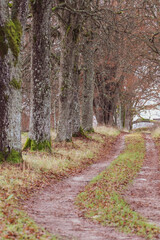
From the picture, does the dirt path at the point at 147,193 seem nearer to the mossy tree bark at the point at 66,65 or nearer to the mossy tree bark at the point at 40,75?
the mossy tree bark at the point at 40,75

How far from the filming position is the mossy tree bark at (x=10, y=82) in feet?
27.3

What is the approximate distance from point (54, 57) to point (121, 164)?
819cm

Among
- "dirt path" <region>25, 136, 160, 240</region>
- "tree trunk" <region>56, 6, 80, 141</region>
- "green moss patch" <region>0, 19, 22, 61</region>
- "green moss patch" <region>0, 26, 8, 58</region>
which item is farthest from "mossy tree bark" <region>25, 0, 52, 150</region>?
"green moss patch" <region>0, 26, 8, 58</region>

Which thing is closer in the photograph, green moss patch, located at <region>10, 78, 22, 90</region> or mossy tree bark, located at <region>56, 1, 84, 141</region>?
green moss patch, located at <region>10, 78, 22, 90</region>

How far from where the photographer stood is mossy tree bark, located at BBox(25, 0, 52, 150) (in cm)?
1149

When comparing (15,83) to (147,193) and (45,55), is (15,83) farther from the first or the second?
(147,193)

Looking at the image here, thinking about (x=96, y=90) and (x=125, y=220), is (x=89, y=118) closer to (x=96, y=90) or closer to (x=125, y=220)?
(x=96, y=90)

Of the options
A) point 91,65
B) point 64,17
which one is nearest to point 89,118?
point 91,65

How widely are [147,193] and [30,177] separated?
3327 mm

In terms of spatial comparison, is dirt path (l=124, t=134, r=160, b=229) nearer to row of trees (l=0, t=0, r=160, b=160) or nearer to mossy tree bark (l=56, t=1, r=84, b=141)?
row of trees (l=0, t=0, r=160, b=160)

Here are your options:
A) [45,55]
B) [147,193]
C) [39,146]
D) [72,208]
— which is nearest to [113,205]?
[72,208]

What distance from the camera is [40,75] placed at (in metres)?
11.6

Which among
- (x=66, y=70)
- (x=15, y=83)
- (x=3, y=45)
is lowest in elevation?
(x=15, y=83)

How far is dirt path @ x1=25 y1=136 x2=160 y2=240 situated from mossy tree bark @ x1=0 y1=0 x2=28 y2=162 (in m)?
1.86
